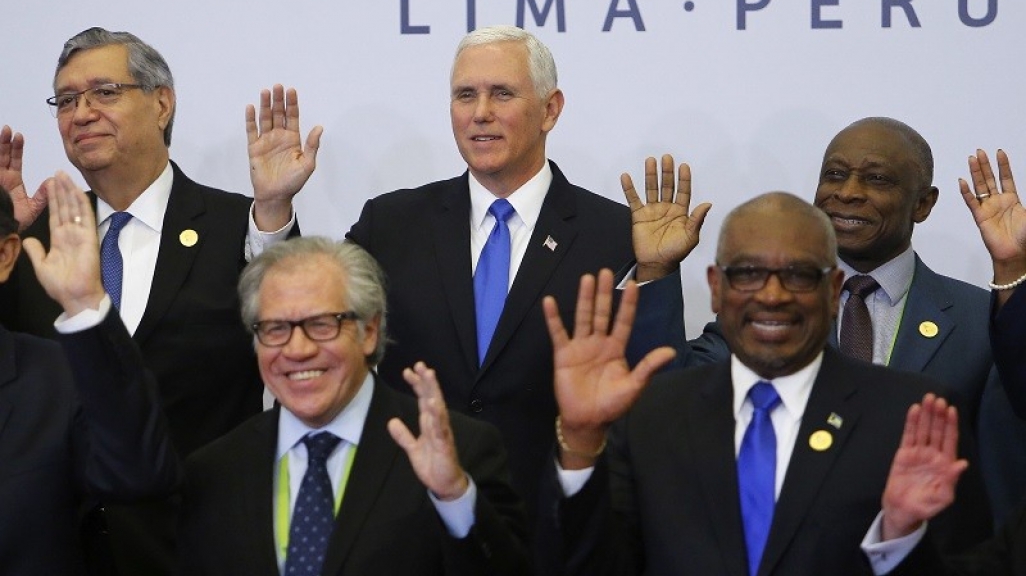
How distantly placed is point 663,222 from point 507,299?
13.7 inches

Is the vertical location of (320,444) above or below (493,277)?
below

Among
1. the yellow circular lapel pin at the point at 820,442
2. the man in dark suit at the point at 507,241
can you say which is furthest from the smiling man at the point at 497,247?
the yellow circular lapel pin at the point at 820,442

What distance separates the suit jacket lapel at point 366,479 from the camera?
2789 mm

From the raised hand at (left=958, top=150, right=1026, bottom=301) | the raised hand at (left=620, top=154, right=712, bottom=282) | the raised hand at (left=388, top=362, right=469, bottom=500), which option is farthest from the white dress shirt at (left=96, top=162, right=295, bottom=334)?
the raised hand at (left=958, top=150, right=1026, bottom=301)

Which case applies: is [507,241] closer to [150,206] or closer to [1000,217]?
[150,206]

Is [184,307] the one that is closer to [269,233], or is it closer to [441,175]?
[269,233]

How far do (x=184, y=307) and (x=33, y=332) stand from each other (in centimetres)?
32

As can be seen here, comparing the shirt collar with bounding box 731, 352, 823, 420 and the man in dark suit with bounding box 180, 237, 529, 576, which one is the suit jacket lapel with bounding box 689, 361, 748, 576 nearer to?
the shirt collar with bounding box 731, 352, 823, 420

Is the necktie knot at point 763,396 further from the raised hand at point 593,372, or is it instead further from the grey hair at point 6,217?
the grey hair at point 6,217

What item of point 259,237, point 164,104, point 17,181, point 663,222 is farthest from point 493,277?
point 17,181

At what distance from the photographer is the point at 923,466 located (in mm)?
2529

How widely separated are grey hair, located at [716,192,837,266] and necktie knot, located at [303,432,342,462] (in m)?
0.69

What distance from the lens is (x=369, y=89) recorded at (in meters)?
4.28

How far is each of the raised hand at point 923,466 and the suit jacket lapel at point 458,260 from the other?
113 centimetres
